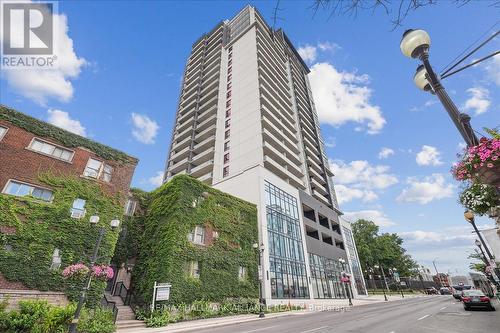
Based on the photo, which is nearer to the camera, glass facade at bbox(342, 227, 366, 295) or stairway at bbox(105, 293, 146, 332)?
stairway at bbox(105, 293, 146, 332)

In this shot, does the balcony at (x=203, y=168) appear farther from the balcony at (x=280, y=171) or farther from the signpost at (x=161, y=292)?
the signpost at (x=161, y=292)

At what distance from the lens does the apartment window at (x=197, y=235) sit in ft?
74.4

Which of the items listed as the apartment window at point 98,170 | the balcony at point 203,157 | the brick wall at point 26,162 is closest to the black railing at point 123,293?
the brick wall at point 26,162

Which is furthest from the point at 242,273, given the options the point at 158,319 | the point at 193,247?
the point at 158,319

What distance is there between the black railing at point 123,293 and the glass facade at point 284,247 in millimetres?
14573

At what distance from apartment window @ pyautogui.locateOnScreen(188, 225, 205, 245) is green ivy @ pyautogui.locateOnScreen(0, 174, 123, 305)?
672cm

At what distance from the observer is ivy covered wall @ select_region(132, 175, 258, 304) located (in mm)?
20000

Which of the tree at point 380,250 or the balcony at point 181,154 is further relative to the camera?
the tree at point 380,250

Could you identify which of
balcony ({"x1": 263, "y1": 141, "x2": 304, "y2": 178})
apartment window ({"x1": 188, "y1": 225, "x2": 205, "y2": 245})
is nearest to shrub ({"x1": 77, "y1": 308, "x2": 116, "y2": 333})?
apartment window ({"x1": 188, "y1": 225, "x2": 205, "y2": 245})

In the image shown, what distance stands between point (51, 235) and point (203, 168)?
116 ft

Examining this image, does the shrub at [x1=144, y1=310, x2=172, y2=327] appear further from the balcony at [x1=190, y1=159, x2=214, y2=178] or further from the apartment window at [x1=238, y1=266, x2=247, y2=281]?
the balcony at [x1=190, y1=159, x2=214, y2=178]

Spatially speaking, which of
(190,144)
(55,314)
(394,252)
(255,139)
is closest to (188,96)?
(190,144)

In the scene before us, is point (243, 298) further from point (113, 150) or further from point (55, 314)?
point (113, 150)

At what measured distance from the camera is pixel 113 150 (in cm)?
2109
